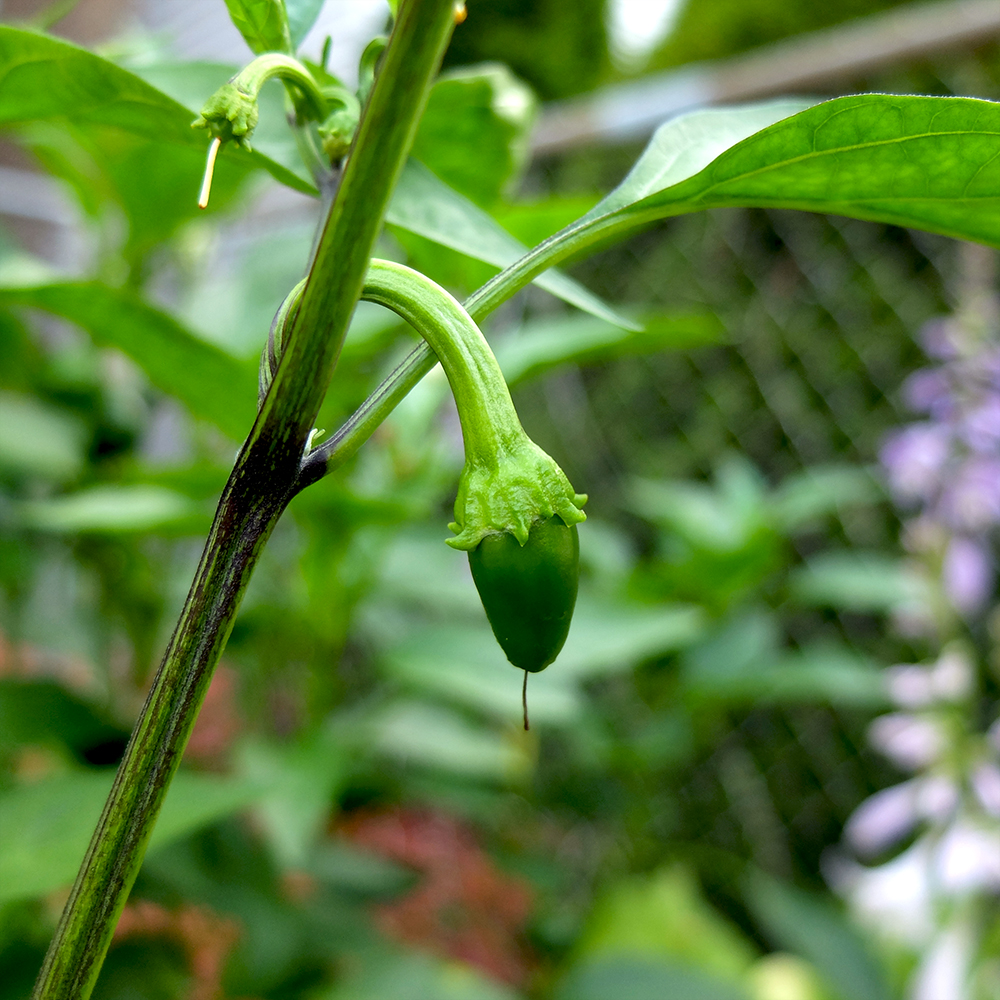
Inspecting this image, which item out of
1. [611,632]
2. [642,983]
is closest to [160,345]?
[611,632]

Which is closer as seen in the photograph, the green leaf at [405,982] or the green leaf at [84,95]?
the green leaf at [84,95]

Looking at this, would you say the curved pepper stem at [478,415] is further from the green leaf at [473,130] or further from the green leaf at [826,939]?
the green leaf at [826,939]

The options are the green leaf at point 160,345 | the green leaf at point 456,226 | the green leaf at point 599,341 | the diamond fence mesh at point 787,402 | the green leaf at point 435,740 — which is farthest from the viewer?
the diamond fence mesh at point 787,402

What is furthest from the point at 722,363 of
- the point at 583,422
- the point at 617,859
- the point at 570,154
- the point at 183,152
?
the point at 183,152

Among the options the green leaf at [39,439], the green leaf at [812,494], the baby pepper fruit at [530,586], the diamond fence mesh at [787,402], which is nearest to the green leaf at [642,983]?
the diamond fence mesh at [787,402]

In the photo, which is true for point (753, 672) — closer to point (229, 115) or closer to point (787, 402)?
point (787, 402)

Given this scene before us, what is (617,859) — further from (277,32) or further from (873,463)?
(277,32)
